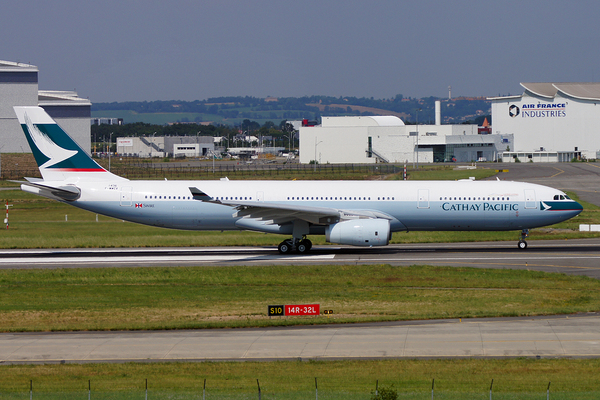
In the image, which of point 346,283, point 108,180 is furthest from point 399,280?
point 108,180

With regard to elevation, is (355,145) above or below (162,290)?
above

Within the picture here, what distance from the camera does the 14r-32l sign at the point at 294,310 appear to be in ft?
80.6

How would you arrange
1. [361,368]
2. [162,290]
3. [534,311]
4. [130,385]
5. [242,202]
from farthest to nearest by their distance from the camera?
[242,202] < [162,290] < [534,311] < [361,368] < [130,385]

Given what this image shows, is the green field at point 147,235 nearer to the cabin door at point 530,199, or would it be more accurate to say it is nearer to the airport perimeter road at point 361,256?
the airport perimeter road at point 361,256

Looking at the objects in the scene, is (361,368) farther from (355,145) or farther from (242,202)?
(355,145)

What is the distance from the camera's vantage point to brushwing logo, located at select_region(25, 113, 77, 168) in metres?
42.5

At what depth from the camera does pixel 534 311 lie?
24.8 meters

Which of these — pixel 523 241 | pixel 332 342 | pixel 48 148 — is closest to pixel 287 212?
pixel 523 241

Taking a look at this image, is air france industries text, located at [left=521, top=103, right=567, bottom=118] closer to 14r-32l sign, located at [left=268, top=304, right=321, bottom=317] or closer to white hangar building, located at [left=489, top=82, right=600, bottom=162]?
white hangar building, located at [left=489, top=82, right=600, bottom=162]

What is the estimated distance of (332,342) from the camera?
21.1 m

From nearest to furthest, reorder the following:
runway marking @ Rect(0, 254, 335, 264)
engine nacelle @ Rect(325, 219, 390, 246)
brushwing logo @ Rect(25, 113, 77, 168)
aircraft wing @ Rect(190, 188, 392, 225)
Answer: aircraft wing @ Rect(190, 188, 392, 225)
engine nacelle @ Rect(325, 219, 390, 246)
runway marking @ Rect(0, 254, 335, 264)
brushwing logo @ Rect(25, 113, 77, 168)

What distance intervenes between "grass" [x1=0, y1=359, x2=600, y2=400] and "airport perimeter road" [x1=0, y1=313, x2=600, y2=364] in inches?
35.4

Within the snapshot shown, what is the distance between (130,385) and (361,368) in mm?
6202

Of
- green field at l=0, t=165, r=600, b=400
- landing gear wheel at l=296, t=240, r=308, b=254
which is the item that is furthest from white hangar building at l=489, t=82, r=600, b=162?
landing gear wheel at l=296, t=240, r=308, b=254
